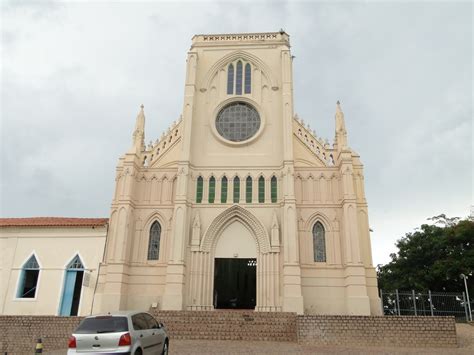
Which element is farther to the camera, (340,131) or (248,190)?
(340,131)

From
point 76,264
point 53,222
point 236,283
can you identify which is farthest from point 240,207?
point 53,222

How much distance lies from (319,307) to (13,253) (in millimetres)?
19416

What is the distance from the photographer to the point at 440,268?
34.8 m

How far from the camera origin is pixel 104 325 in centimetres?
924

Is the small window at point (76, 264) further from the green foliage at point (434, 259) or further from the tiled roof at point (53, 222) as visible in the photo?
the green foliage at point (434, 259)

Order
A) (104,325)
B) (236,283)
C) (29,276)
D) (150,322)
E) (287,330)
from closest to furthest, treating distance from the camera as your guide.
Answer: (104,325) < (150,322) < (287,330) < (29,276) < (236,283)

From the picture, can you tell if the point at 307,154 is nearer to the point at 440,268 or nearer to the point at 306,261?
the point at 306,261

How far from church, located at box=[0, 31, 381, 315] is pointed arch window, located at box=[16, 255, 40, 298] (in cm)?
31

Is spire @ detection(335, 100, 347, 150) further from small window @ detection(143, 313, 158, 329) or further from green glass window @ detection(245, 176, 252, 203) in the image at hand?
small window @ detection(143, 313, 158, 329)

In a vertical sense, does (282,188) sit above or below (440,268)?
above

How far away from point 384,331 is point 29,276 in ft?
68.7

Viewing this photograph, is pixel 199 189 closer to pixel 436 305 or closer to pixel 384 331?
pixel 384 331

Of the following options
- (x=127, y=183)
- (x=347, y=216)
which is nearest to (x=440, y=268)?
(x=347, y=216)

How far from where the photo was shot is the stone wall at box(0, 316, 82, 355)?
16.7 metres
